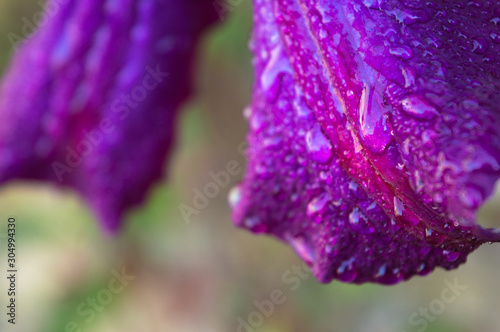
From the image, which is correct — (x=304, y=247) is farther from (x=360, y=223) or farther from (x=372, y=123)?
(x=372, y=123)

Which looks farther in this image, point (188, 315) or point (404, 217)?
point (188, 315)

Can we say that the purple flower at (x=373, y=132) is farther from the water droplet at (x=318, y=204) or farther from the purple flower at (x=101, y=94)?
the purple flower at (x=101, y=94)

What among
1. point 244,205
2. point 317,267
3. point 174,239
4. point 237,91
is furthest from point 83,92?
point 174,239

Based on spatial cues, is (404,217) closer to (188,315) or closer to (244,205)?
(244,205)

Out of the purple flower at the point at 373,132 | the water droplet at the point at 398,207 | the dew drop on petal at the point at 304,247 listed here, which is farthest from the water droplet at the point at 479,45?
the dew drop on petal at the point at 304,247

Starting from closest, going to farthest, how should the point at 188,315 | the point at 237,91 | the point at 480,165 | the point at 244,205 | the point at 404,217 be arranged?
the point at 480,165 → the point at 404,217 → the point at 244,205 → the point at 237,91 → the point at 188,315

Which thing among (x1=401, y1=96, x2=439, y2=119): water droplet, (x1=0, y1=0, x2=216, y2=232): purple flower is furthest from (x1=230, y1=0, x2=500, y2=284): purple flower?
(x1=0, y1=0, x2=216, y2=232): purple flower

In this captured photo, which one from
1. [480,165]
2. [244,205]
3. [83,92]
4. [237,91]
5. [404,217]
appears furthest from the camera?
[237,91]
